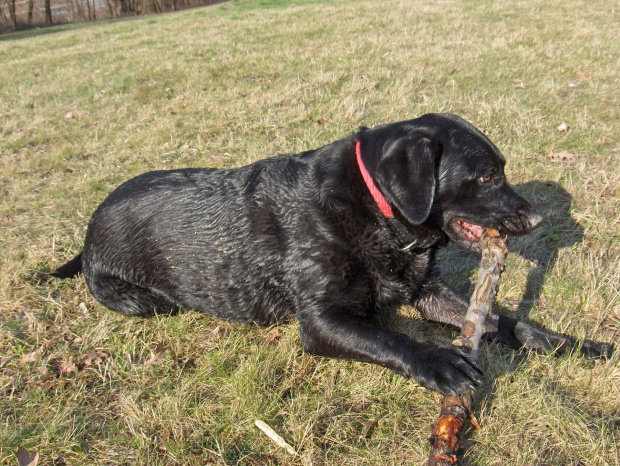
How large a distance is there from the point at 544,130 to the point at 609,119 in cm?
95

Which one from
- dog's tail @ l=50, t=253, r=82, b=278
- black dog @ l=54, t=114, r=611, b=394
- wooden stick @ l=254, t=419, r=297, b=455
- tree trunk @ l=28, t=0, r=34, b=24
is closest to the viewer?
wooden stick @ l=254, t=419, r=297, b=455

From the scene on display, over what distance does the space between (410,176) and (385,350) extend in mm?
1013

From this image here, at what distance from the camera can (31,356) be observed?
3.32m

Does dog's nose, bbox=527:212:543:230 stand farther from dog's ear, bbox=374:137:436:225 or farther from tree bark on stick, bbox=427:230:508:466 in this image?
dog's ear, bbox=374:137:436:225

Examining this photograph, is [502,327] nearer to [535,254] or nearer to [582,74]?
[535,254]

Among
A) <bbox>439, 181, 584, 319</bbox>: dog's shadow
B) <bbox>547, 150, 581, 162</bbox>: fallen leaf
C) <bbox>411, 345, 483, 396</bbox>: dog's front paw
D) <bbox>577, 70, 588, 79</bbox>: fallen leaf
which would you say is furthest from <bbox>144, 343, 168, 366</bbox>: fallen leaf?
<bbox>577, 70, 588, 79</bbox>: fallen leaf

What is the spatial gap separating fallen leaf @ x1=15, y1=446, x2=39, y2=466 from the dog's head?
244 cm

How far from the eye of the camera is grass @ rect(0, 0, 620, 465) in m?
2.60

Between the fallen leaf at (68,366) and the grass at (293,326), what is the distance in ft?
0.07

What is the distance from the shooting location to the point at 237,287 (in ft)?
10.9

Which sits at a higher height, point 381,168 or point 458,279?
point 381,168

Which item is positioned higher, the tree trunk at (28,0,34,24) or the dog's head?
the tree trunk at (28,0,34,24)

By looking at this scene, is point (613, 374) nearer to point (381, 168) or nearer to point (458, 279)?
point (458, 279)

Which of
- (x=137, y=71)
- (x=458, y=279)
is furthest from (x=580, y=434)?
(x=137, y=71)
